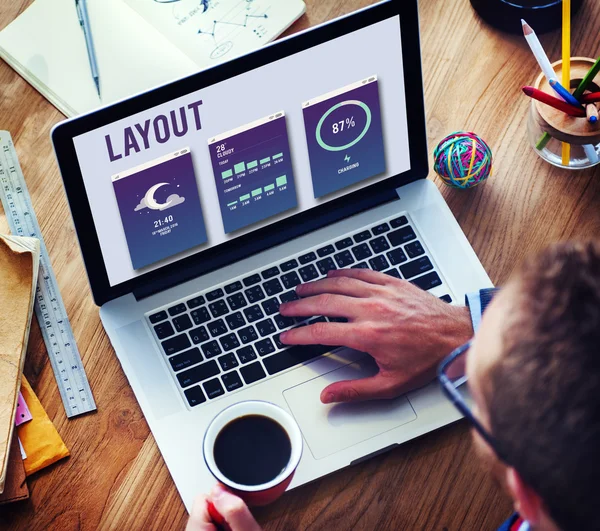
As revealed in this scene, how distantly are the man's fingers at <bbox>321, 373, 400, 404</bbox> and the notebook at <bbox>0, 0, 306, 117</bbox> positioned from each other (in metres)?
0.51

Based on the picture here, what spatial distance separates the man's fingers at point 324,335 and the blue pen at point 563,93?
0.41 metres

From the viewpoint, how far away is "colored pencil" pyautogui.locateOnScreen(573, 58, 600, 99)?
1.05 meters

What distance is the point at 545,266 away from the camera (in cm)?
66

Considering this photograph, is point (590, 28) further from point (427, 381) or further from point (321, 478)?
point (321, 478)

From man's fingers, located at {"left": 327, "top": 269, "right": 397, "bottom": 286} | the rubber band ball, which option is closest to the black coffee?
man's fingers, located at {"left": 327, "top": 269, "right": 397, "bottom": 286}

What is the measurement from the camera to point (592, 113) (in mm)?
1048

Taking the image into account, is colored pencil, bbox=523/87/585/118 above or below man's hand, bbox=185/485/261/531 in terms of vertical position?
above

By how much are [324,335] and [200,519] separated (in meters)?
0.27

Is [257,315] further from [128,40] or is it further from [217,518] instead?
[128,40]

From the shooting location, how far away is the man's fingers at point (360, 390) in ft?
3.33

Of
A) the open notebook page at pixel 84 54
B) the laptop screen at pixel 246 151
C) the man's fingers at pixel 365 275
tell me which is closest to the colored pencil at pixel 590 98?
the laptop screen at pixel 246 151

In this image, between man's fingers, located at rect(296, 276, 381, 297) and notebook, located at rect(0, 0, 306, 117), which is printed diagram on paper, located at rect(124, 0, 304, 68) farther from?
man's fingers, located at rect(296, 276, 381, 297)

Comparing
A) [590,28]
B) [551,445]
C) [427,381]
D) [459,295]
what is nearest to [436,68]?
[590,28]

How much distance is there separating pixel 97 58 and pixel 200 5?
178 millimetres
